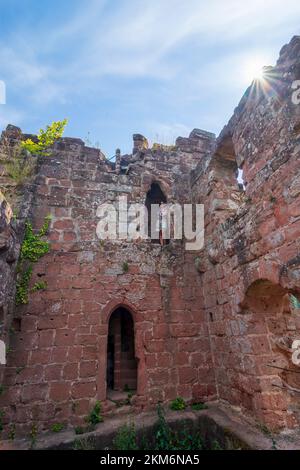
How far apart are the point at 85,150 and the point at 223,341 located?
4.92 meters

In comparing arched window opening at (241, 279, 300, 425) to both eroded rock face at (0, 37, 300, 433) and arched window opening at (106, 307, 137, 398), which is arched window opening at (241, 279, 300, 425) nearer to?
eroded rock face at (0, 37, 300, 433)

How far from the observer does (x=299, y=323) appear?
3.90 metres

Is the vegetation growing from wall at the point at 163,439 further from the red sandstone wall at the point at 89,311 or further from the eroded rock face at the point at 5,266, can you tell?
the eroded rock face at the point at 5,266

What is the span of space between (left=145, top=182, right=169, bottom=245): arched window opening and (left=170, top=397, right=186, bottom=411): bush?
9.85ft

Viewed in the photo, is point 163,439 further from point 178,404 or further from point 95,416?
point 95,416

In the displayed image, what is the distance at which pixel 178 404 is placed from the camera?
4.54 meters

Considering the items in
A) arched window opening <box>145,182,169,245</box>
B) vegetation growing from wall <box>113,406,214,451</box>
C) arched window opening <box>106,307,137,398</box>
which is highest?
arched window opening <box>145,182,169,245</box>

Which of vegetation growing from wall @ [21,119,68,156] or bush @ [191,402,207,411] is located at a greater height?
vegetation growing from wall @ [21,119,68,156]

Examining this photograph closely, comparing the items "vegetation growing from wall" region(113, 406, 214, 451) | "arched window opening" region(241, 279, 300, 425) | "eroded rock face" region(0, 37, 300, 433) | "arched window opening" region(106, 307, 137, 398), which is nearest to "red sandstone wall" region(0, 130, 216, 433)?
"eroded rock face" region(0, 37, 300, 433)

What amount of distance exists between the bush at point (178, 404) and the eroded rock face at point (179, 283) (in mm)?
118

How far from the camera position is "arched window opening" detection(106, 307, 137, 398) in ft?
16.0

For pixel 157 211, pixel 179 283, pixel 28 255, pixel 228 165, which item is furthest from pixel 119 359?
pixel 228 165

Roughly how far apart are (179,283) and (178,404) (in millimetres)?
2151
